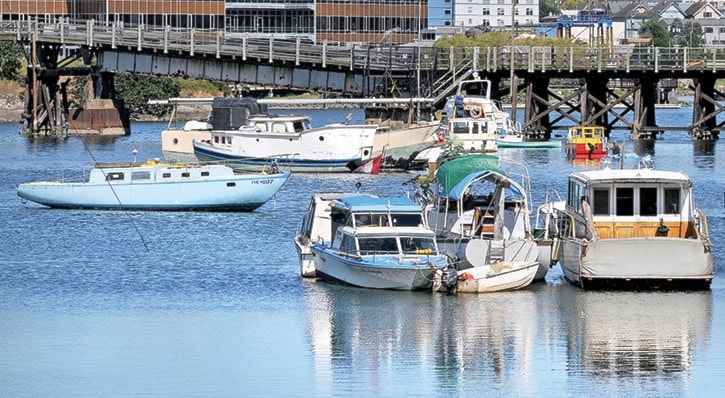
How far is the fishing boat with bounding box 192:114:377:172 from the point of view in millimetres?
80375

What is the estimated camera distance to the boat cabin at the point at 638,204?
43344 mm

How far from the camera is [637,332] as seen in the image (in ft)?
124

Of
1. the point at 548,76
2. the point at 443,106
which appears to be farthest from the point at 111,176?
the point at 548,76

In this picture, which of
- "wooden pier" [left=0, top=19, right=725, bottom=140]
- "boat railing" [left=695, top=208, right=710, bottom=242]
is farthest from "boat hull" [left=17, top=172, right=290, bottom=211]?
"wooden pier" [left=0, top=19, right=725, bottom=140]

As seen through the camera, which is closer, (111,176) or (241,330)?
(241,330)

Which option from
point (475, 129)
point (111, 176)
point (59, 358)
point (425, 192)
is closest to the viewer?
point (59, 358)

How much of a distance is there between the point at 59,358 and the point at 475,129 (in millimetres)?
57897

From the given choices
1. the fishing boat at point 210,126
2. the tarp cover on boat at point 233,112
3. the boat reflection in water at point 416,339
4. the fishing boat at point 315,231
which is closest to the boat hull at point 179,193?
the fishing boat at point 315,231

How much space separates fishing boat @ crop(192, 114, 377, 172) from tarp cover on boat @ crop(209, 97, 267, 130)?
388 cm

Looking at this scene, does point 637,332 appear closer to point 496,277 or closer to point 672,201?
point 496,277

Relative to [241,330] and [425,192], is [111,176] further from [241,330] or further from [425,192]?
[241,330]

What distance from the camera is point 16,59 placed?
15450cm

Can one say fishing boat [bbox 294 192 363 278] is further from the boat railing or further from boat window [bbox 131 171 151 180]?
boat window [bbox 131 171 151 180]

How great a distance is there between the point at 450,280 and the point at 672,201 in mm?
6257
